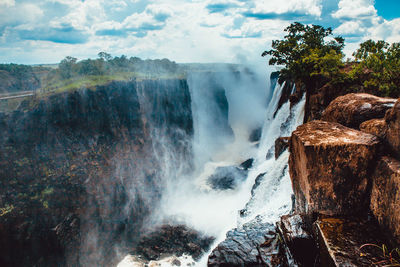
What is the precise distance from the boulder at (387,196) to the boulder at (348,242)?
11.8 inches

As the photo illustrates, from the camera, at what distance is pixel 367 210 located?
508 centimetres

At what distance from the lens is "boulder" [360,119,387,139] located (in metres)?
Result: 5.40

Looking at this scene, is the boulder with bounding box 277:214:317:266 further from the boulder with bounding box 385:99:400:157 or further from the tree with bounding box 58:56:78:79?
the tree with bounding box 58:56:78:79

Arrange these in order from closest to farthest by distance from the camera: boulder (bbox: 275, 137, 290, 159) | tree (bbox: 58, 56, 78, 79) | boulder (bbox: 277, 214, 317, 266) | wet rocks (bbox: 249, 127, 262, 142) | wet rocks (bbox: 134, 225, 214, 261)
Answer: boulder (bbox: 277, 214, 317, 266)
boulder (bbox: 275, 137, 290, 159)
wet rocks (bbox: 134, 225, 214, 261)
tree (bbox: 58, 56, 78, 79)
wet rocks (bbox: 249, 127, 262, 142)

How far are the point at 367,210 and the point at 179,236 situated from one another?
18.5 m

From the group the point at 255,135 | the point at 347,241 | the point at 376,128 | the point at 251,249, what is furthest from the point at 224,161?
the point at 347,241

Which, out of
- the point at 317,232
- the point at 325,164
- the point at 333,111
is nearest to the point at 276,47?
the point at 333,111

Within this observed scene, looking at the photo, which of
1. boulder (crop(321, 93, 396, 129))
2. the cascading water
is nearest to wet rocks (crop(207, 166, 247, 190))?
the cascading water

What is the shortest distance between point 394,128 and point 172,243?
63.7 ft

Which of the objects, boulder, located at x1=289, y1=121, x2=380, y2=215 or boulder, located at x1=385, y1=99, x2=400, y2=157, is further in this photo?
boulder, located at x1=289, y1=121, x2=380, y2=215

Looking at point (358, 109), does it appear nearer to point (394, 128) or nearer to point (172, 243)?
point (394, 128)

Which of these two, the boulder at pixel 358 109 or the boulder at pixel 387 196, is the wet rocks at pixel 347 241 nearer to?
the boulder at pixel 387 196

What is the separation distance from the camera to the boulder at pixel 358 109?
6.65 meters

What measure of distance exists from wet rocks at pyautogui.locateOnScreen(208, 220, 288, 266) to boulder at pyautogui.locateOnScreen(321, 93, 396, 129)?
4364 mm
